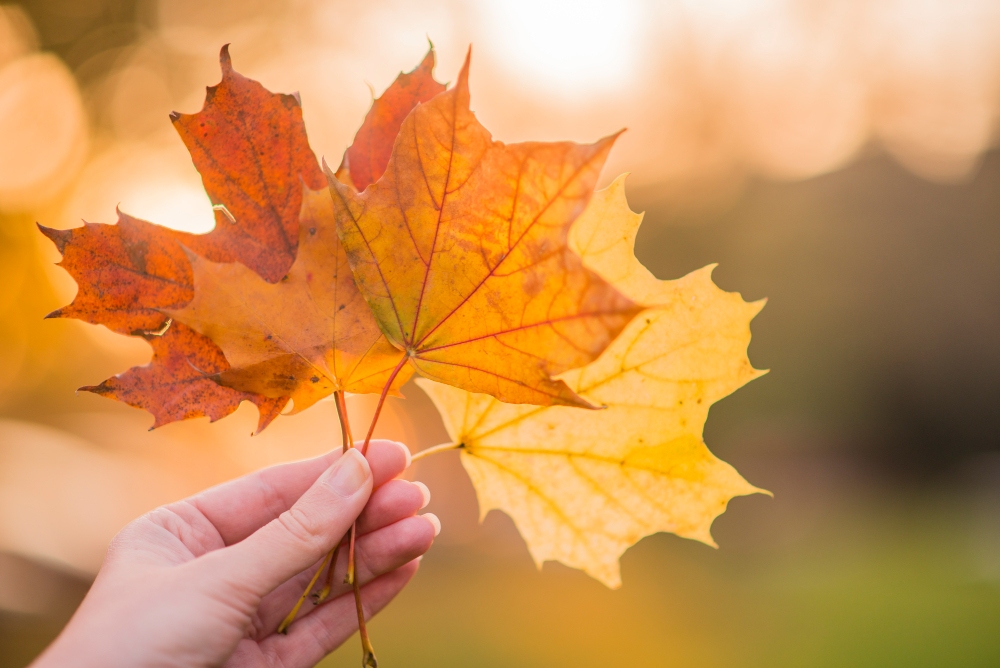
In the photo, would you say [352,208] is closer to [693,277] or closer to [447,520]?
[693,277]

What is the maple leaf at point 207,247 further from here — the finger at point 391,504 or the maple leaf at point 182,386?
the finger at point 391,504

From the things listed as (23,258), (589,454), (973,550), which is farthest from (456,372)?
(23,258)

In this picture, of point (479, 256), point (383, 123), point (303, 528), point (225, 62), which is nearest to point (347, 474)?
point (303, 528)

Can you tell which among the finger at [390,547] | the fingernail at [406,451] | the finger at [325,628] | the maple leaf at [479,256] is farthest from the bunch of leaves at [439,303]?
the finger at [325,628]

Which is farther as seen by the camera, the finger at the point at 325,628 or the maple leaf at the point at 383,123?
the finger at the point at 325,628

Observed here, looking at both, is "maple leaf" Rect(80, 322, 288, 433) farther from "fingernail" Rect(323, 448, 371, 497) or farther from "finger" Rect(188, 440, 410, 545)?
"finger" Rect(188, 440, 410, 545)

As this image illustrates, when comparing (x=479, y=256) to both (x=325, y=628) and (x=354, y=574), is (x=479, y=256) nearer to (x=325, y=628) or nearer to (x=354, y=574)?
(x=354, y=574)
